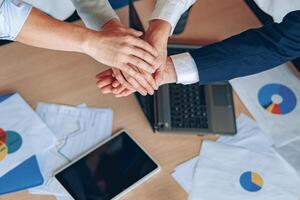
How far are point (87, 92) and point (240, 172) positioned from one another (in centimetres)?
51

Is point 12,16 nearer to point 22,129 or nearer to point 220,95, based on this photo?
point 22,129

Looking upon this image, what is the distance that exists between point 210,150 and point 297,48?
37 cm

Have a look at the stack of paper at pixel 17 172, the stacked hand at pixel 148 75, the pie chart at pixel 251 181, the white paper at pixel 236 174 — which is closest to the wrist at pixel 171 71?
the stacked hand at pixel 148 75

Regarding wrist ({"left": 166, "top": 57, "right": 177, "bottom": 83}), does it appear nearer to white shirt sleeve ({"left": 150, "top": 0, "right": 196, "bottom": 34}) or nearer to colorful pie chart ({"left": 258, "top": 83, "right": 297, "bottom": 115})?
white shirt sleeve ({"left": 150, "top": 0, "right": 196, "bottom": 34})

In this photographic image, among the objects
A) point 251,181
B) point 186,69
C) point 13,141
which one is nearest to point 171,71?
point 186,69

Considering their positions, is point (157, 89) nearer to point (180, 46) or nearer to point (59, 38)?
point (180, 46)

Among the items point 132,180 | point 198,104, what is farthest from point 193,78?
point 132,180

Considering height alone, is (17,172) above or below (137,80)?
below

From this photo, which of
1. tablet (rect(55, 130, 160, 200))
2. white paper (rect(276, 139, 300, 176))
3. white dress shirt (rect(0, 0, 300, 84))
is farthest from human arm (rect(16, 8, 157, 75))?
white paper (rect(276, 139, 300, 176))

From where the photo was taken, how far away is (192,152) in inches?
46.5

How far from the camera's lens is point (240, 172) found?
1.14 m

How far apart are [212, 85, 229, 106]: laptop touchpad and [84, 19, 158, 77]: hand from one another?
0.25 metres

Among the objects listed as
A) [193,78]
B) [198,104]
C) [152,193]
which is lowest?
[152,193]

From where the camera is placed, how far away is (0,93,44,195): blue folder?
108 cm
